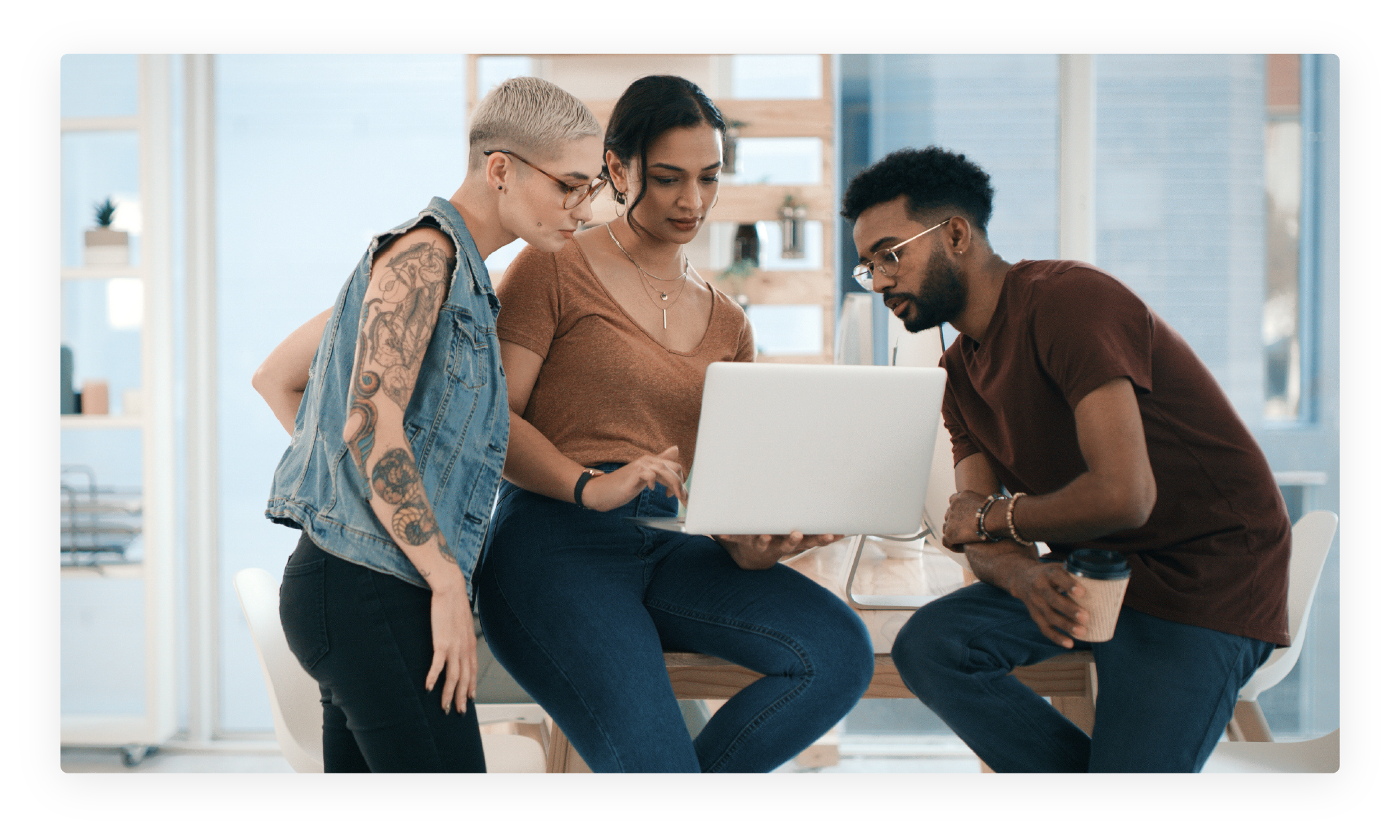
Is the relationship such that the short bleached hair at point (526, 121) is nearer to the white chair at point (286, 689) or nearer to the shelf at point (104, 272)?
the white chair at point (286, 689)

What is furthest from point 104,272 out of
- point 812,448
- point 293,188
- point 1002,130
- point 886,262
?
point 1002,130


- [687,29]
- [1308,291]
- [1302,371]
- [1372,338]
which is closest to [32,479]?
[687,29]

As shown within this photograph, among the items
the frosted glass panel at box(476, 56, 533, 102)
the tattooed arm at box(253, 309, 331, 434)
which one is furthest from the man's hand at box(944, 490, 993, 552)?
the frosted glass panel at box(476, 56, 533, 102)

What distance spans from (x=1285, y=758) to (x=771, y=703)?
0.58 m

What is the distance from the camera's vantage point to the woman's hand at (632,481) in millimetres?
1104

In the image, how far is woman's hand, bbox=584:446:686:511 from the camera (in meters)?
1.10

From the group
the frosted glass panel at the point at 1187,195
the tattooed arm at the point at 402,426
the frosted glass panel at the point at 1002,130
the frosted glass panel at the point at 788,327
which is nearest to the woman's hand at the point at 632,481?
the tattooed arm at the point at 402,426

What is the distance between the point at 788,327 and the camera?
9.66 feet

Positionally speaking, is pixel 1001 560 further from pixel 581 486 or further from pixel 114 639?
pixel 114 639

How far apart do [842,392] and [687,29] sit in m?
0.43

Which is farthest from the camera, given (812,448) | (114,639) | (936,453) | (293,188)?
(293,188)

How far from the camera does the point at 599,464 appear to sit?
1.22 m

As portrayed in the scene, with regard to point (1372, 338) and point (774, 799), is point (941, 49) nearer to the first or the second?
point (1372, 338)

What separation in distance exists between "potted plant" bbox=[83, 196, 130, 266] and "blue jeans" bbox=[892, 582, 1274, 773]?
2.54 meters
